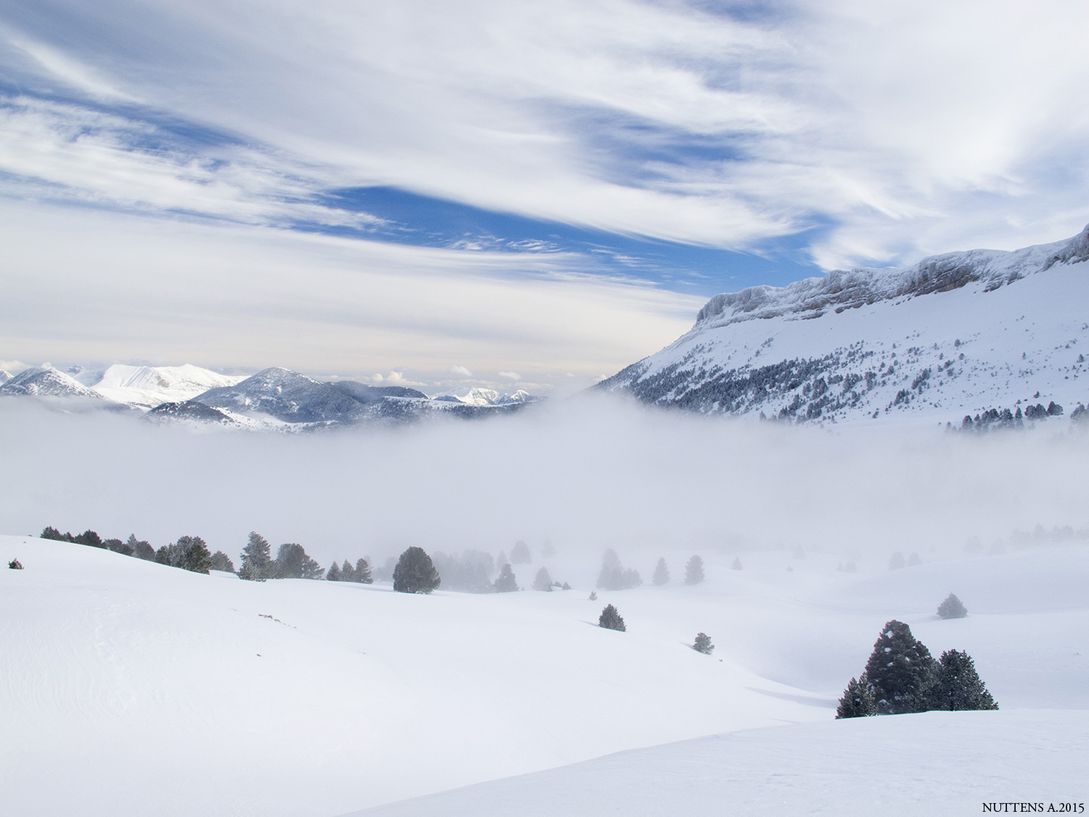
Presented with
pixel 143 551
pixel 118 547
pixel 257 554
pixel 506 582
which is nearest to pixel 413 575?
pixel 257 554

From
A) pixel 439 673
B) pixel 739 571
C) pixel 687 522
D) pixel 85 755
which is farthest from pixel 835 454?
pixel 85 755

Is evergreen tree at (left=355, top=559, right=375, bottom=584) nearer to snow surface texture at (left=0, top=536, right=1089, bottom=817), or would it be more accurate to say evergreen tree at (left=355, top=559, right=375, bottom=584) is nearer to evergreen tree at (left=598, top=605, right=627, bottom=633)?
evergreen tree at (left=598, top=605, right=627, bottom=633)

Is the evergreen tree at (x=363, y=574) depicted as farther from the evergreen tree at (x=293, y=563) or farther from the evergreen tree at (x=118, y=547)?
the evergreen tree at (x=118, y=547)

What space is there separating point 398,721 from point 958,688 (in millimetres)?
22766

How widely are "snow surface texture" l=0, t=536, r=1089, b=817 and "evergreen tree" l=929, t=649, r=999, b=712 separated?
23.6ft

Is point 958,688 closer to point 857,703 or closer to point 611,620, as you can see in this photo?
point 857,703

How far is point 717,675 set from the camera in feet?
113

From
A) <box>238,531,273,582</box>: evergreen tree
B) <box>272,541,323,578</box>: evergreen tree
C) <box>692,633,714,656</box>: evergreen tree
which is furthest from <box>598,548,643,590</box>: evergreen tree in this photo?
<box>238,531,273,582</box>: evergreen tree

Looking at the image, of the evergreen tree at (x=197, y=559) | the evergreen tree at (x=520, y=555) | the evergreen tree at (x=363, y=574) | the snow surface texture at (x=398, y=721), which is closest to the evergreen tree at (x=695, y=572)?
the evergreen tree at (x=520, y=555)

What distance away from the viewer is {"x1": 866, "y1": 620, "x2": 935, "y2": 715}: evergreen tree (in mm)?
27609

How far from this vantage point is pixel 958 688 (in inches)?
974

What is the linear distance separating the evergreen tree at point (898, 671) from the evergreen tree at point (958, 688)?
159cm

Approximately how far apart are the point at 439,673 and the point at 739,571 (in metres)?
83.8

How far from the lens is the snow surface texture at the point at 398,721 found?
943 centimetres
